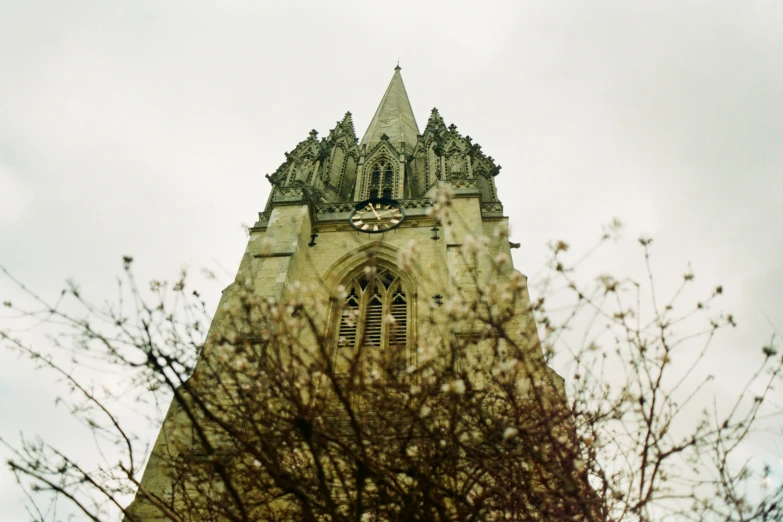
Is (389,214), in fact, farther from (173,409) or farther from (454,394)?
(454,394)

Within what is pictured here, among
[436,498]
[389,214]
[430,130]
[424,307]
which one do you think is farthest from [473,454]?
[430,130]

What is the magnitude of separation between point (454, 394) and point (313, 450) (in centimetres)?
102

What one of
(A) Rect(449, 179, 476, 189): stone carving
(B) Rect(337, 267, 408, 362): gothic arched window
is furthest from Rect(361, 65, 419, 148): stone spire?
(B) Rect(337, 267, 408, 362): gothic arched window

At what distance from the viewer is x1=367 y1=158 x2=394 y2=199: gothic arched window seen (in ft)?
66.6

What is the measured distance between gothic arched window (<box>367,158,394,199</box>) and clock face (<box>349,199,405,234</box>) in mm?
2790

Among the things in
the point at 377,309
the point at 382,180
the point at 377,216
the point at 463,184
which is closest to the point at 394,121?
the point at 382,180

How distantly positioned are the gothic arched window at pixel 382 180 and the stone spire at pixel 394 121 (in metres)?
3.02

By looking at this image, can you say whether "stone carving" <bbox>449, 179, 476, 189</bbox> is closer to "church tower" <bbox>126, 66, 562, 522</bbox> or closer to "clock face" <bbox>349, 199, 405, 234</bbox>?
"church tower" <bbox>126, 66, 562, 522</bbox>

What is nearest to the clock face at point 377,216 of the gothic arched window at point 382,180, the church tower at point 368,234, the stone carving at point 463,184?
the church tower at point 368,234

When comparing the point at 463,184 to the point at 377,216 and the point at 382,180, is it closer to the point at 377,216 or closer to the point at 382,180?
the point at 377,216

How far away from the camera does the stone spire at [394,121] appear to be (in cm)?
2738

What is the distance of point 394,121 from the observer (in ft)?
96.9

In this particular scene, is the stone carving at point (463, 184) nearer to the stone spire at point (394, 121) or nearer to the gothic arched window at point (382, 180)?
the gothic arched window at point (382, 180)

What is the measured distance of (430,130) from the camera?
24484 millimetres
